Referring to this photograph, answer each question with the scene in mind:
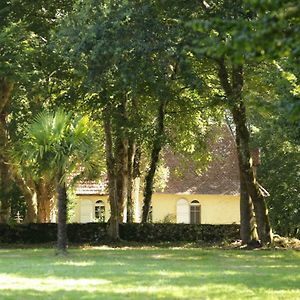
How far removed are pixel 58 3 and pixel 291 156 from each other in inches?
733

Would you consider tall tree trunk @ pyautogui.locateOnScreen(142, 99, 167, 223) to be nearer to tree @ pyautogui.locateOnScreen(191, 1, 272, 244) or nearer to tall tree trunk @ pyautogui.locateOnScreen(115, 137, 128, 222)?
tall tree trunk @ pyautogui.locateOnScreen(115, 137, 128, 222)

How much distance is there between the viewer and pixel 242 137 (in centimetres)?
2530

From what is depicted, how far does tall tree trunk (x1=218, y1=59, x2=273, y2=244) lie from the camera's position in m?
23.9

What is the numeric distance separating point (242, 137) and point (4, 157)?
9.90 metres

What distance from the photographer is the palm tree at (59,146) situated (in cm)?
1911

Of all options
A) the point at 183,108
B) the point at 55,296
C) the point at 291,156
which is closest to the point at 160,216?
the point at 291,156

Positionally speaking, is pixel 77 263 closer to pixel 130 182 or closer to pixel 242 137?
pixel 242 137

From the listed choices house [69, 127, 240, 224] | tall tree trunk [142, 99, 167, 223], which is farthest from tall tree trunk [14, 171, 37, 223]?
house [69, 127, 240, 224]

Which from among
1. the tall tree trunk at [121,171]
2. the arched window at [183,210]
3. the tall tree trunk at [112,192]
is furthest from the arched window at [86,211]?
the tall tree trunk at [112,192]

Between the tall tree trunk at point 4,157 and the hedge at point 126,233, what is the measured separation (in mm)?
1385

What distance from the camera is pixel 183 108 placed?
29141 millimetres

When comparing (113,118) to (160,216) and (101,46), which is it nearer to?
(101,46)

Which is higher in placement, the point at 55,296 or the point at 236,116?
the point at 236,116

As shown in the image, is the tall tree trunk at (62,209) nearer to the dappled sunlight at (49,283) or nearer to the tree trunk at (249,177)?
the dappled sunlight at (49,283)
